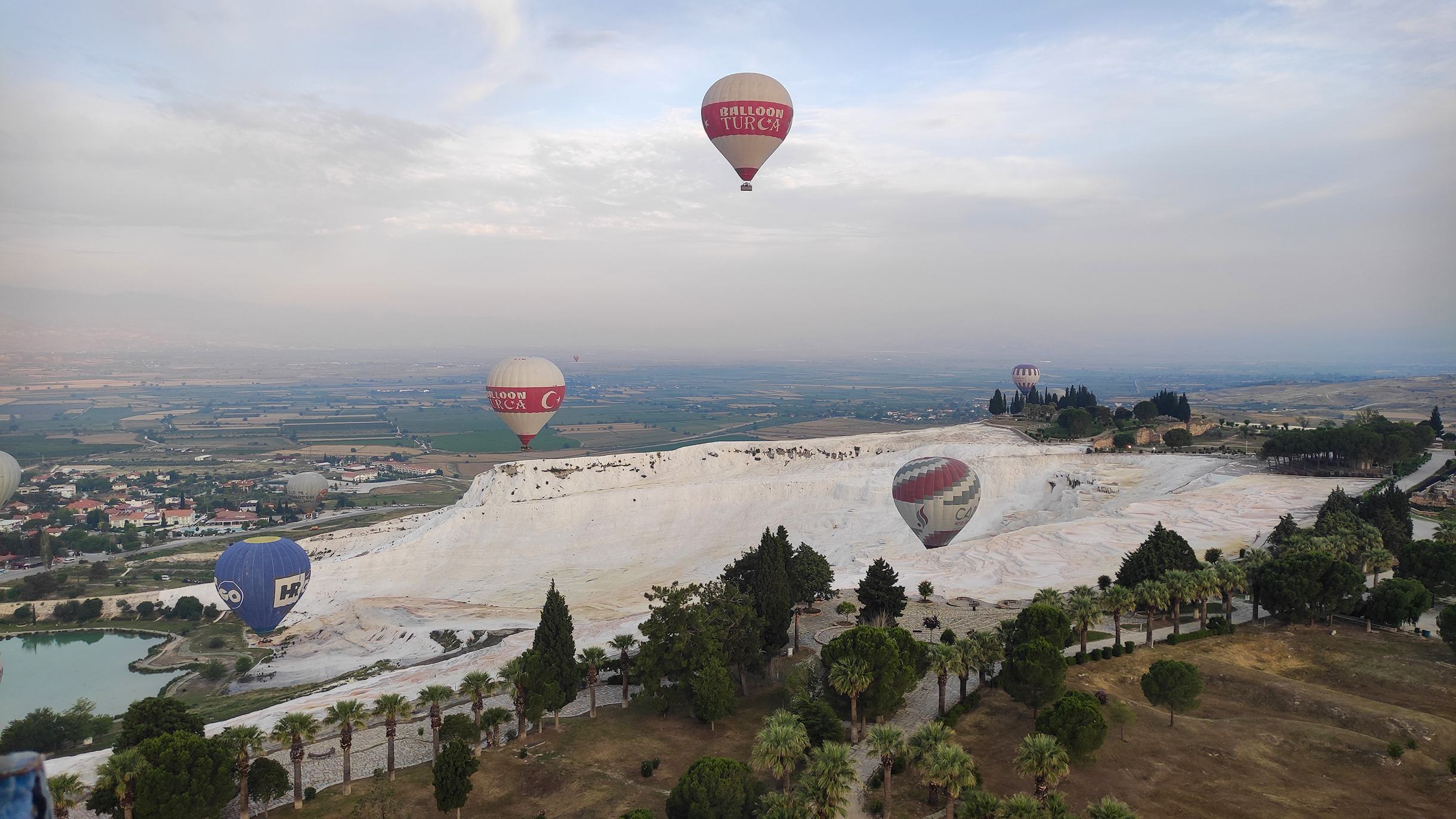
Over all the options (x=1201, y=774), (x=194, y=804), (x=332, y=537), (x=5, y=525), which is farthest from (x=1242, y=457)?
(x=5, y=525)

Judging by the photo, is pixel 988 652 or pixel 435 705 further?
pixel 988 652

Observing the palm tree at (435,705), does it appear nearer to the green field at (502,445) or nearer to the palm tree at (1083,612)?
the palm tree at (1083,612)

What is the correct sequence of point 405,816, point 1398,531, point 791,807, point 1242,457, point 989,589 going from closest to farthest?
point 791,807 → point 405,816 → point 1398,531 → point 989,589 → point 1242,457

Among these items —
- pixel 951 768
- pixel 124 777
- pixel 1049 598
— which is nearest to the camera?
pixel 951 768

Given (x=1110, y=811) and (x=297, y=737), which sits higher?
(x=1110, y=811)

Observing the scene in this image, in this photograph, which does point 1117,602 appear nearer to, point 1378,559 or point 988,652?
point 988,652

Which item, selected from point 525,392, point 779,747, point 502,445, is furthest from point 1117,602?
point 502,445

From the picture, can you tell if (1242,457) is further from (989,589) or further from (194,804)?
(194,804)
